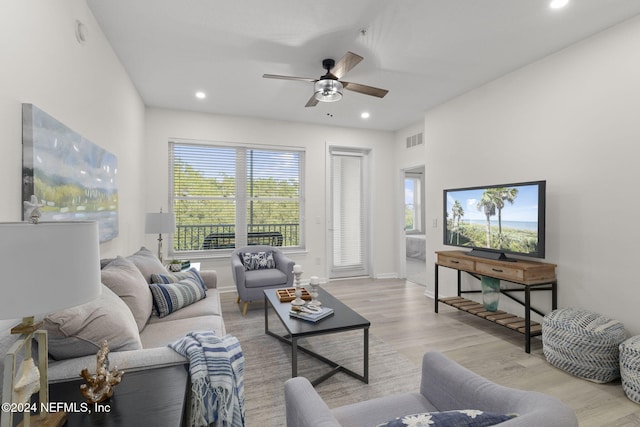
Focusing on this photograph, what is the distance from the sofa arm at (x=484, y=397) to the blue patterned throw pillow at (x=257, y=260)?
10.4 ft

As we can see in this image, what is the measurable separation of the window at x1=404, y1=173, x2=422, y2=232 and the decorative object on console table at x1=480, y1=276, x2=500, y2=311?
5468 mm

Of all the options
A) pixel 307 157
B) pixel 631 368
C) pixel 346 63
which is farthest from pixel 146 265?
pixel 631 368

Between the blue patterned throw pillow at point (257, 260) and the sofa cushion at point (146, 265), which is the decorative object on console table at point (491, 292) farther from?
the sofa cushion at point (146, 265)

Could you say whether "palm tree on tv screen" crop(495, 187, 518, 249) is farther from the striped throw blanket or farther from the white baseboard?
the striped throw blanket

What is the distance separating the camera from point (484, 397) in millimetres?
1067

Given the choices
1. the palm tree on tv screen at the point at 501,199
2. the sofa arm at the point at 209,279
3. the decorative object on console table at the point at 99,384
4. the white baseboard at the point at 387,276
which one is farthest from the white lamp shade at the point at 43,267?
the white baseboard at the point at 387,276

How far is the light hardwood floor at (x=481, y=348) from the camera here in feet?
6.66

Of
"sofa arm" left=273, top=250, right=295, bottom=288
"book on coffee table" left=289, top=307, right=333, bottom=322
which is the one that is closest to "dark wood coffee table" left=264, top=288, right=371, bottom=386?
"book on coffee table" left=289, top=307, right=333, bottom=322

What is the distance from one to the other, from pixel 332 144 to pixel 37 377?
503cm

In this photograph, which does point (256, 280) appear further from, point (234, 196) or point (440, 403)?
point (440, 403)

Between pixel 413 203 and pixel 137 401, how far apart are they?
8686 millimetres

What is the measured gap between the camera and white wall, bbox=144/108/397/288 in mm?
4566

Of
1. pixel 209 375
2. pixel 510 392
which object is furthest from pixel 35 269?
pixel 510 392

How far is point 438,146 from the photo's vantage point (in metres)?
4.45
